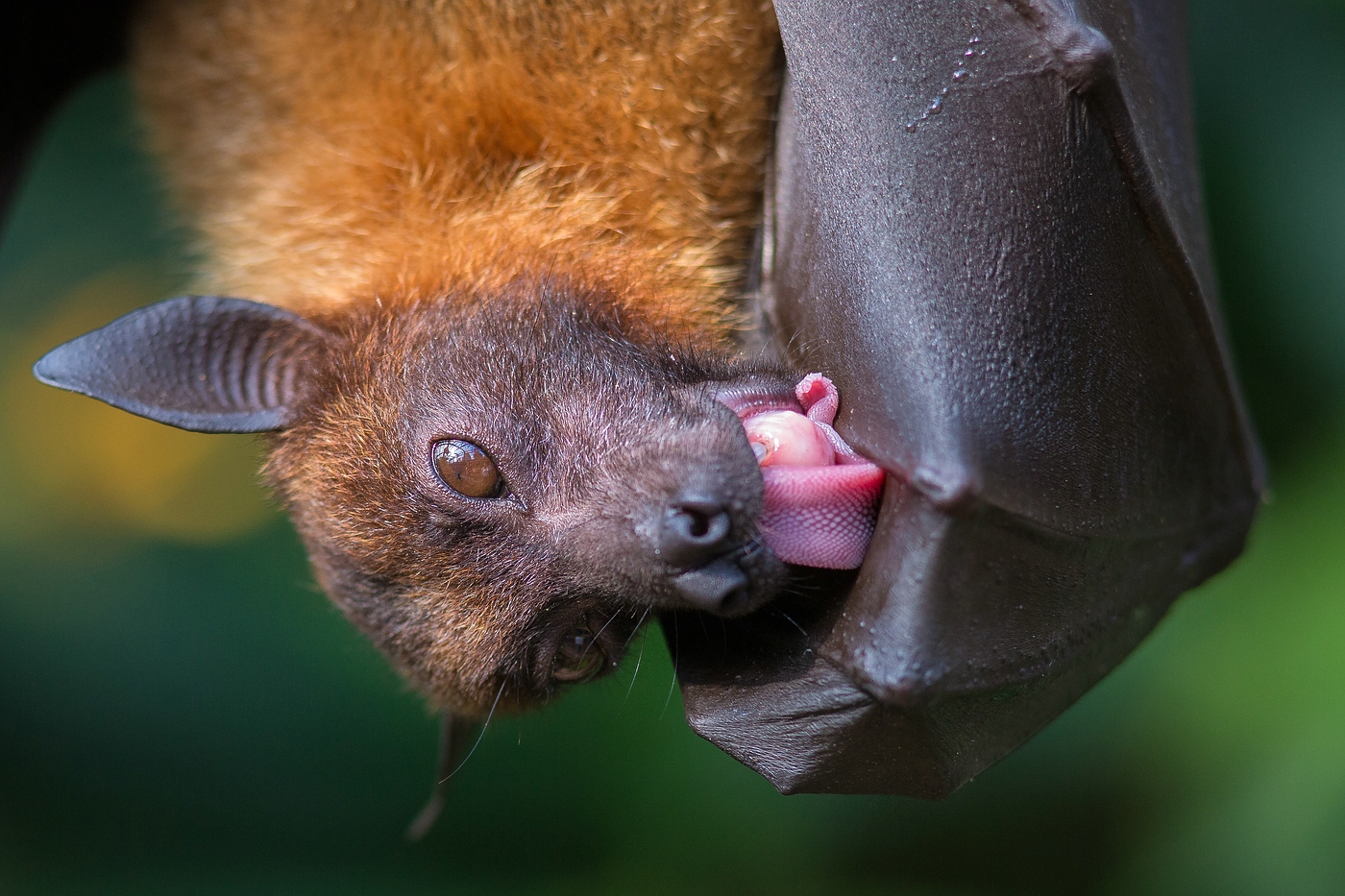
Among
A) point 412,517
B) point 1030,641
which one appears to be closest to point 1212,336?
point 1030,641

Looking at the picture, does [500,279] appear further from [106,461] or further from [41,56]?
[106,461]

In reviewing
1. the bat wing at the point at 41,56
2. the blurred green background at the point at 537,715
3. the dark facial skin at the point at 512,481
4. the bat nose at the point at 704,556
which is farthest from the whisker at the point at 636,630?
the bat wing at the point at 41,56

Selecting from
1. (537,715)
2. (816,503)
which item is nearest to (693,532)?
(816,503)

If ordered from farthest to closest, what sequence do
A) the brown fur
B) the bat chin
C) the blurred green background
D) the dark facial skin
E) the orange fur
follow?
the blurred green background < the orange fur < the brown fur < the dark facial skin < the bat chin

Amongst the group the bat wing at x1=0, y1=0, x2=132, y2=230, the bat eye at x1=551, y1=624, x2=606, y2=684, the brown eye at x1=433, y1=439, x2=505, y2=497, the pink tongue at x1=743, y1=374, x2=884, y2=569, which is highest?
the bat wing at x1=0, y1=0, x2=132, y2=230

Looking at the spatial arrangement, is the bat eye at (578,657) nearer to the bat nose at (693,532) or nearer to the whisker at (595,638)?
the whisker at (595,638)

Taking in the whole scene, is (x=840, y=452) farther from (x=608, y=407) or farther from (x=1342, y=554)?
(x=1342, y=554)

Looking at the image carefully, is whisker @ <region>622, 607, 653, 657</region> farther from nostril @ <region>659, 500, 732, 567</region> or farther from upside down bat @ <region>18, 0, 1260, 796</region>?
nostril @ <region>659, 500, 732, 567</region>

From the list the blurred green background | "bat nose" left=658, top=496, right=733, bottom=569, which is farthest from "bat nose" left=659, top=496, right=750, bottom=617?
the blurred green background
